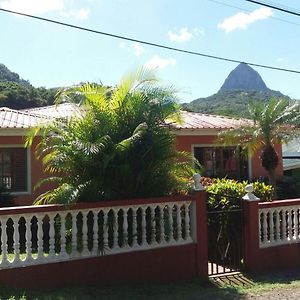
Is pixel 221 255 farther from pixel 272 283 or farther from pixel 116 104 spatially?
pixel 116 104

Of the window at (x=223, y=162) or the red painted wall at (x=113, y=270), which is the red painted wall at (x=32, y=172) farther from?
the red painted wall at (x=113, y=270)

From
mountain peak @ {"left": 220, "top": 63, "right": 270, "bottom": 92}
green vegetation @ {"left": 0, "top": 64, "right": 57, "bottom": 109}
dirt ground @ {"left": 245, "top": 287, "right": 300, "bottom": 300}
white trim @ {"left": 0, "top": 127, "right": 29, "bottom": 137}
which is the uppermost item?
mountain peak @ {"left": 220, "top": 63, "right": 270, "bottom": 92}

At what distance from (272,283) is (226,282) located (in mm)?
707

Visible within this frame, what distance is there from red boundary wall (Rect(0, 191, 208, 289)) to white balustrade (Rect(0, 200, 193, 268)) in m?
0.07

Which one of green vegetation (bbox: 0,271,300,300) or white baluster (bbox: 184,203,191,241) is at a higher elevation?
white baluster (bbox: 184,203,191,241)

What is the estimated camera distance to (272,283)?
24.9 feet

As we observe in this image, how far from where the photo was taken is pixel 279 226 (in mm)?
8695

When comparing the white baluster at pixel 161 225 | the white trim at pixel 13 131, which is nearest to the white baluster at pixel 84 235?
the white baluster at pixel 161 225

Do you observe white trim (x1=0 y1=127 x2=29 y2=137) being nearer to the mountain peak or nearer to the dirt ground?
the dirt ground

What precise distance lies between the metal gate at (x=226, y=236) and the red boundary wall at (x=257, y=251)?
0.16 m

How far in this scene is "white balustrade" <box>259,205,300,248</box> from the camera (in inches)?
333

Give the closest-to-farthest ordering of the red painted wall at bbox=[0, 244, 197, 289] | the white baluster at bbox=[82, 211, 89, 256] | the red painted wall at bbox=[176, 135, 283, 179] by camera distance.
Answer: the red painted wall at bbox=[0, 244, 197, 289]
the white baluster at bbox=[82, 211, 89, 256]
the red painted wall at bbox=[176, 135, 283, 179]

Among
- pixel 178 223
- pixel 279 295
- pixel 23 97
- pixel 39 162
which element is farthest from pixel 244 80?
pixel 279 295

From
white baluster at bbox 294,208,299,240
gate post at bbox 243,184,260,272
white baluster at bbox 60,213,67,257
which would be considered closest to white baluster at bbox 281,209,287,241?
white baluster at bbox 294,208,299,240
